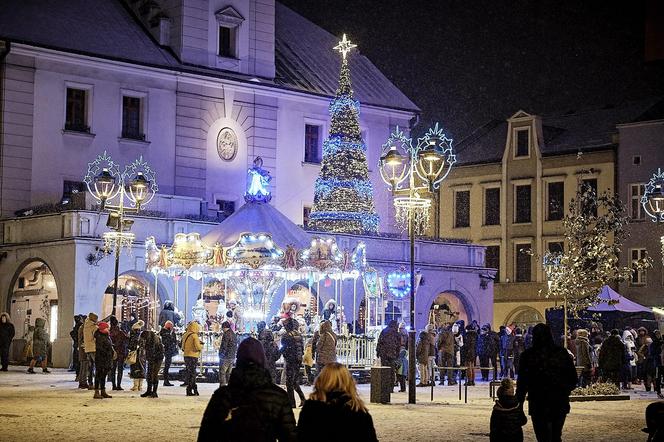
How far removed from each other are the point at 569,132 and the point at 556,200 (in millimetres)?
3996

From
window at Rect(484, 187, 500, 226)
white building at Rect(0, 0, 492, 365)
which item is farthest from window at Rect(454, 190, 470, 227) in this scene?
white building at Rect(0, 0, 492, 365)

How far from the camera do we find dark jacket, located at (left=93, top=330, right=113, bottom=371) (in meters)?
23.9

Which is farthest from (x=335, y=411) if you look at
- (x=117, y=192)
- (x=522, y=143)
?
(x=522, y=143)

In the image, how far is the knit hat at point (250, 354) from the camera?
8.64 meters

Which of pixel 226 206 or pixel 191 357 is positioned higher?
pixel 226 206

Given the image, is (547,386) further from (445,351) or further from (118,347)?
(445,351)

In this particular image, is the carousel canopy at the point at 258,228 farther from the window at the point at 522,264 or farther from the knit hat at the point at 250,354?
the window at the point at 522,264

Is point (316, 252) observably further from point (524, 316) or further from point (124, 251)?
point (524, 316)

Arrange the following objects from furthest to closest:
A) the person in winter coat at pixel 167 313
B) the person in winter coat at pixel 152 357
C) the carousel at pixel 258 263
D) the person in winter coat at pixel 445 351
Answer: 1. the person in winter coat at pixel 445 351
2. the carousel at pixel 258 263
3. the person in winter coat at pixel 167 313
4. the person in winter coat at pixel 152 357

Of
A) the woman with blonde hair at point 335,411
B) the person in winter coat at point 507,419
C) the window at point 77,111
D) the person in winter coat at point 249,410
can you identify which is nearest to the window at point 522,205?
the window at point 77,111

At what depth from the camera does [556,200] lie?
57.9 meters

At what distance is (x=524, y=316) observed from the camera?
191 feet

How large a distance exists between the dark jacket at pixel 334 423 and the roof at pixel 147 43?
109ft

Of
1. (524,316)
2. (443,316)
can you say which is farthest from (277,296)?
(524,316)
